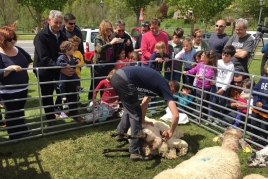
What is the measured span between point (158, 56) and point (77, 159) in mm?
3031

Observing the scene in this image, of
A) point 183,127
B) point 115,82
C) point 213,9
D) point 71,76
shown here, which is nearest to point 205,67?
point 183,127

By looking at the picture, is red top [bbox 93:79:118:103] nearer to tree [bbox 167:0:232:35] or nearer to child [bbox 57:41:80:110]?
child [bbox 57:41:80:110]

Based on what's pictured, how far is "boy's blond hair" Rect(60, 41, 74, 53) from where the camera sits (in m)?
4.83

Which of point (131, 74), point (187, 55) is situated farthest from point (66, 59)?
point (187, 55)

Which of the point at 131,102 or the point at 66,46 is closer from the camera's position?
the point at 131,102

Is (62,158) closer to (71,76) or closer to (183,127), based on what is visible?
(71,76)

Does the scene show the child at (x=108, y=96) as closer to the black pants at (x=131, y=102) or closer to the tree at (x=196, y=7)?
the black pants at (x=131, y=102)

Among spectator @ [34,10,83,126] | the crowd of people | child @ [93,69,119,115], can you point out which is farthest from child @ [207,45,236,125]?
spectator @ [34,10,83,126]

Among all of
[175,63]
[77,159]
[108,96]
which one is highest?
[175,63]

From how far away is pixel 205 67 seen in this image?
5.23 meters

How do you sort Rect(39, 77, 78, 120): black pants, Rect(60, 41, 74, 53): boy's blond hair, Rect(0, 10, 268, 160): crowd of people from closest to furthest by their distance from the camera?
Rect(0, 10, 268, 160): crowd of people
Rect(60, 41, 74, 53): boy's blond hair
Rect(39, 77, 78, 120): black pants

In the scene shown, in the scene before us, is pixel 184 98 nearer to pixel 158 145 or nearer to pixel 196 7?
pixel 158 145

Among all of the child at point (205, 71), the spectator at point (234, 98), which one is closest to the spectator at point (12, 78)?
the child at point (205, 71)

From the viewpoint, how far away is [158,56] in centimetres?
590
